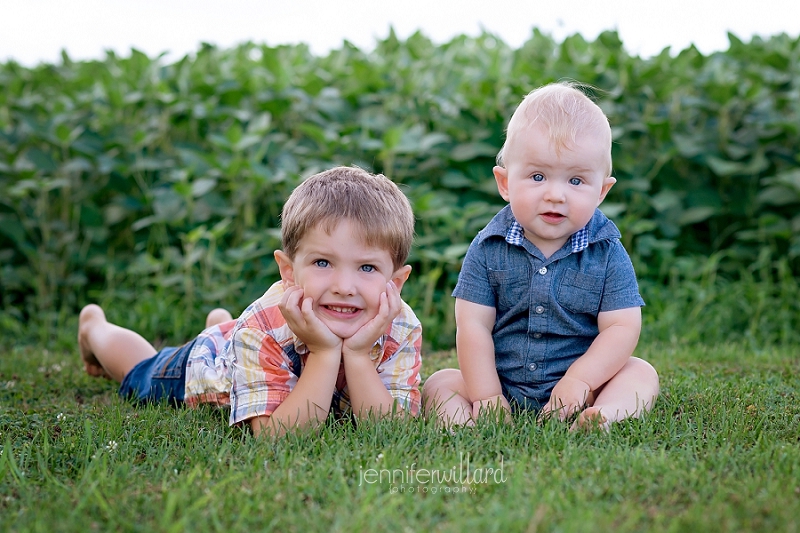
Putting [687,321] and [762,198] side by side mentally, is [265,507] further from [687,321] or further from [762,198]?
[762,198]

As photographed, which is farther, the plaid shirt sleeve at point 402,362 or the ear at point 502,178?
the ear at point 502,178

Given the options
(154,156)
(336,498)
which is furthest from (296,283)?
(154,156)

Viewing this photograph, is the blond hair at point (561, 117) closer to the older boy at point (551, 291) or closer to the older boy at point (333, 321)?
the older boy at point (551, 291)

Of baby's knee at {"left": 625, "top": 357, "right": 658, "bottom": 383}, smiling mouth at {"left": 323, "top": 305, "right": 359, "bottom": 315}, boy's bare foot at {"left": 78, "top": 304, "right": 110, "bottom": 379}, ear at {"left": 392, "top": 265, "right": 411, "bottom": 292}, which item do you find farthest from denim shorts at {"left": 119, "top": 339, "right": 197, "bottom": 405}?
baby's knee at {"left": 625, "top": 357, "right": 658, "bottom": 383}

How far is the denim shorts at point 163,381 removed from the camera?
10.1ft

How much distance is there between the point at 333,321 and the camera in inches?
99.0

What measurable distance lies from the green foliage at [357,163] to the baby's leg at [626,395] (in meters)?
1.85

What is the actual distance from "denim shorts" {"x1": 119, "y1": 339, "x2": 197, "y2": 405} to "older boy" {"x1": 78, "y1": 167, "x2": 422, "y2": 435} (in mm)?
396

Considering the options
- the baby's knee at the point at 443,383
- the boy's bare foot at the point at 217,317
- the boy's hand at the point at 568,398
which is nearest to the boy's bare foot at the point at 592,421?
the boy's hand at the point at 568,398

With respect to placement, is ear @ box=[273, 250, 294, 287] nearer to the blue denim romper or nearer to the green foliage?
the blue denim romper

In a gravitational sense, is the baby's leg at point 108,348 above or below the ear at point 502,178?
below

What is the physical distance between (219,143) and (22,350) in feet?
4.86

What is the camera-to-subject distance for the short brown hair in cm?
248

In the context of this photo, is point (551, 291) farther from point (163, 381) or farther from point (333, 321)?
point (163, 381)
